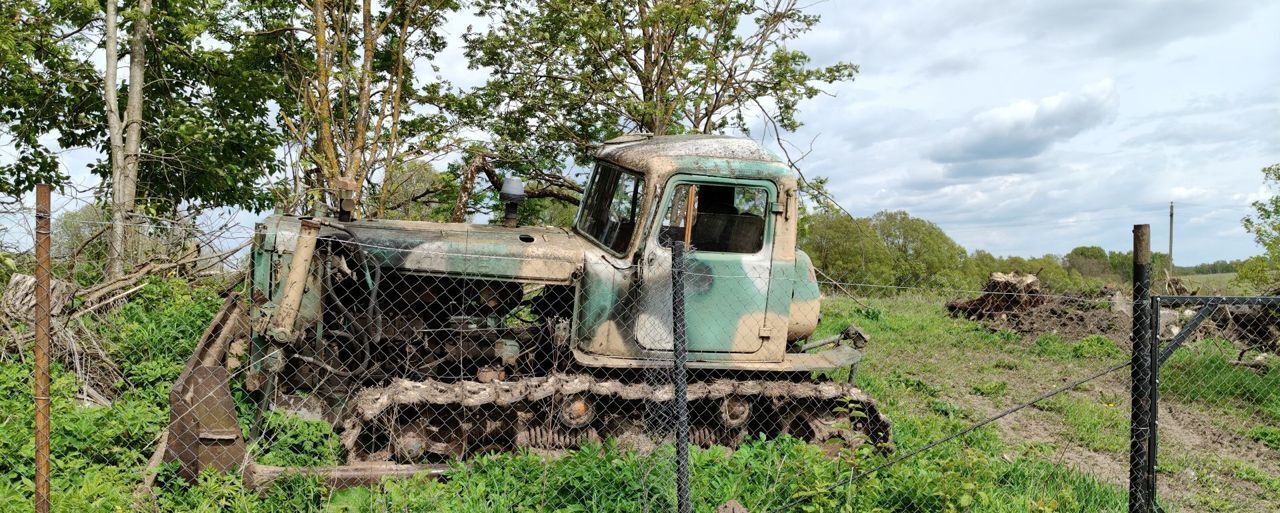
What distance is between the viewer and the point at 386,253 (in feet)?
18.0

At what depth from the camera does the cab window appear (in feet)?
19.0

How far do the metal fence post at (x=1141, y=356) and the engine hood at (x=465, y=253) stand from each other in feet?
10.8

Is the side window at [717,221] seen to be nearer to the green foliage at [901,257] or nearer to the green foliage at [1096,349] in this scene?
the green foliage at [1096,349]

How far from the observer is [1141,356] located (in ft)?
13.7

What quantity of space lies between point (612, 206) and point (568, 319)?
913 millimetres

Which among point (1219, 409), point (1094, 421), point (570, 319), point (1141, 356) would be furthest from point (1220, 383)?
point (570, 319)

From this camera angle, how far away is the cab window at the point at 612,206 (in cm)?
579

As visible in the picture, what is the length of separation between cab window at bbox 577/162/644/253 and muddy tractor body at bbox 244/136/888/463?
2cm

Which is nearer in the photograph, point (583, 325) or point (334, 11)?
point (583, 325)

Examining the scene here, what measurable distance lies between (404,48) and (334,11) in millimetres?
1188

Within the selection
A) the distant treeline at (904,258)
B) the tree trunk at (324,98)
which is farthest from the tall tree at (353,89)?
the distant treeline at (904,258)

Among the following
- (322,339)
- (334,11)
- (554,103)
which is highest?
(334,11)

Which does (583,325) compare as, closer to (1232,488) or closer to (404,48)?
(1232,488)

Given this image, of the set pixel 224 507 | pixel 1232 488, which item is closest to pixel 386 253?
pixel 224 507
